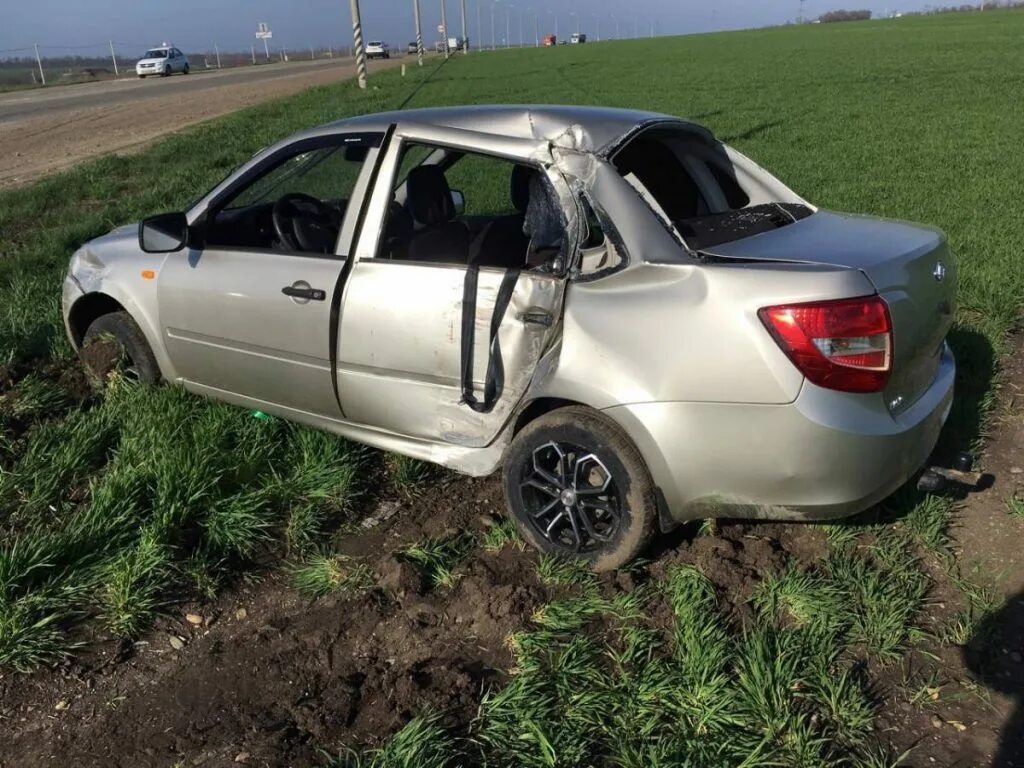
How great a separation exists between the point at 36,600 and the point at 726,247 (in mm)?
2705

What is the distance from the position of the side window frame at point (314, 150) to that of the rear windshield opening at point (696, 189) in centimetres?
107

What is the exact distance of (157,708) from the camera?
278cm

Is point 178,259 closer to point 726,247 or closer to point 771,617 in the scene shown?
point 726,247

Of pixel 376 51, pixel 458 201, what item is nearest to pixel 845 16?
pixel 376 51

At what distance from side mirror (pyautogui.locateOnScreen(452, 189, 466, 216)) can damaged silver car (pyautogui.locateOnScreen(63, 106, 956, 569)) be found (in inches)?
1.1

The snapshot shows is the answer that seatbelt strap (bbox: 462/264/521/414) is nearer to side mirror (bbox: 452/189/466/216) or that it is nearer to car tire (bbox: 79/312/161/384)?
side mirror (bbox: 452/189/466/216)

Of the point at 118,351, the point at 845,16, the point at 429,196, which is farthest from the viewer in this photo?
the point at 845,16

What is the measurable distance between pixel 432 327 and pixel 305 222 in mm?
1185

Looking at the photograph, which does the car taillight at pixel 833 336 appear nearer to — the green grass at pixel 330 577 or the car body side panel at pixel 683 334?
the car body side panel at pixel 683 334

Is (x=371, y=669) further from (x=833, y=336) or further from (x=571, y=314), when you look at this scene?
(x=833, y=336)

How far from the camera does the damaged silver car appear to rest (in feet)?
9.29

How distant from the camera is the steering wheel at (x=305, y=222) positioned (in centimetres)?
417

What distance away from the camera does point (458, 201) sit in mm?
4574

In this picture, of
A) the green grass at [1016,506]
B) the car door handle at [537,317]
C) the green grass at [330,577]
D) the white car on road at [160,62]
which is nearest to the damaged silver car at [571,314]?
the car door handle at [537,317]
